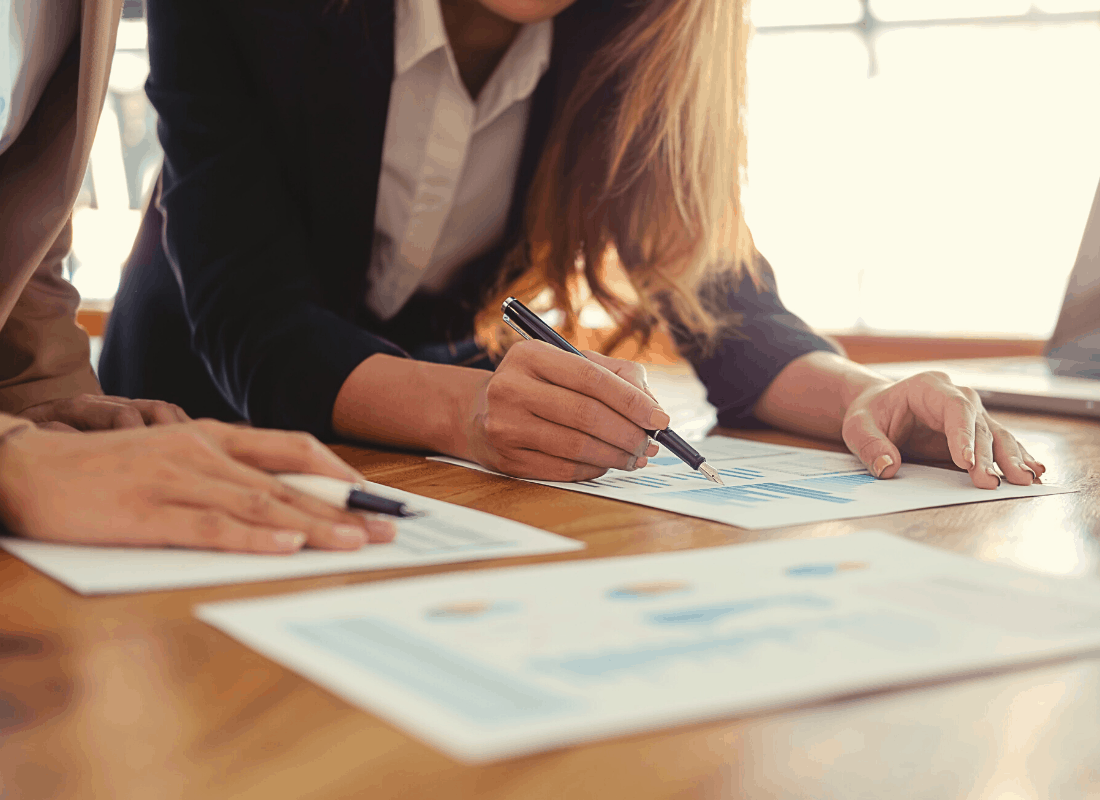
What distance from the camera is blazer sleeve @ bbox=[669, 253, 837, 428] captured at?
1.08 meters

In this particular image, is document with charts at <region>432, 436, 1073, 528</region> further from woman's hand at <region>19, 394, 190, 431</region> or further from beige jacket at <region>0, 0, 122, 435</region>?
beige jacket at <region>0, 0, 122, 435</region>

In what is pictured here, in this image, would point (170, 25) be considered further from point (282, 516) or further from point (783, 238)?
point (783, 238)

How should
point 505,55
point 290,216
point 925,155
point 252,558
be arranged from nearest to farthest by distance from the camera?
point 252,558 → point 290,216 → point 505,55 → point 925,155

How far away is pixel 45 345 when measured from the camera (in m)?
0.86

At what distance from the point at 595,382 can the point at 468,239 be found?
0.50 metres

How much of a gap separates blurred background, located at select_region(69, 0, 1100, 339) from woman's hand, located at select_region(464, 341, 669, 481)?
3.75 meters

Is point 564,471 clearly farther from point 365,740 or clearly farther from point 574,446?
point 365,740

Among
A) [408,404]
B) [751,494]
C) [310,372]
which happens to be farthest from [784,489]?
[310,372]

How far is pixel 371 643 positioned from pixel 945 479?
543mm

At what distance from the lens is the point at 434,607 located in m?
0.41

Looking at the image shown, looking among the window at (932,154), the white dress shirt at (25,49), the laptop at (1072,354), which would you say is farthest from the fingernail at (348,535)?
the window at (932,154)

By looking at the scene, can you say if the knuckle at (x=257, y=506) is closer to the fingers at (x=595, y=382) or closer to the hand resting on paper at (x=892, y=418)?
the fingers at (x=595, y=382)

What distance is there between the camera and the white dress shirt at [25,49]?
659 mm

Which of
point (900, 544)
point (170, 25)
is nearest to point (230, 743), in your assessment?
point (900, 544)
